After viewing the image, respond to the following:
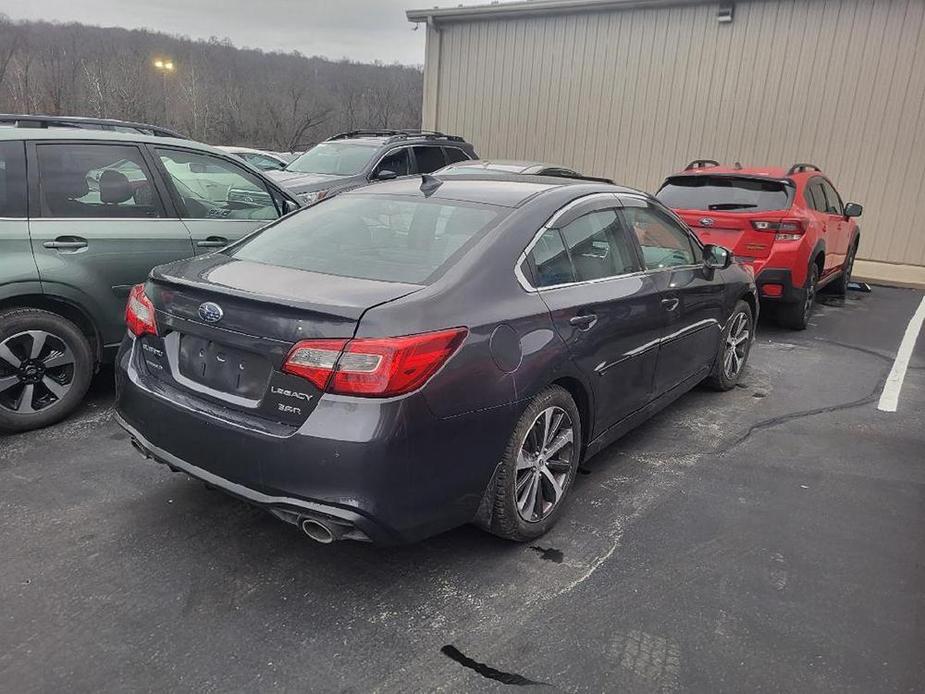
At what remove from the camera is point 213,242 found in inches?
192

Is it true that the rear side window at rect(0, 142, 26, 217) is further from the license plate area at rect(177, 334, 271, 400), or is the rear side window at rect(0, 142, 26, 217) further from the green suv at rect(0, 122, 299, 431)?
the license plate area at rect(177, 334, 271, 400)

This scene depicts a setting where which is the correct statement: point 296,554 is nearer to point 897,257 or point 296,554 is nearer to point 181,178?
point 181,178

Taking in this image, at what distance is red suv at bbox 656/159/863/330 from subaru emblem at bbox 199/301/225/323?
5.52m

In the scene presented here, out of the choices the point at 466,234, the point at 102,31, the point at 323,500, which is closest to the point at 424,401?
the point at 323,500

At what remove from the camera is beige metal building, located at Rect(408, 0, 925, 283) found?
11047 millimetres

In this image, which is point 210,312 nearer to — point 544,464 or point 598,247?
point 544,464

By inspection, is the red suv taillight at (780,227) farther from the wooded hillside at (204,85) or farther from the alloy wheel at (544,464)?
the wooded hillside at (204,85)

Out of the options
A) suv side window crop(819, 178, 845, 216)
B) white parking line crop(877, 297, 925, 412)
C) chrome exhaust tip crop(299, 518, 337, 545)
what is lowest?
white parking line crop(877, 297, 925, 412)

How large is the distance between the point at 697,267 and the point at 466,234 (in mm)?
2067

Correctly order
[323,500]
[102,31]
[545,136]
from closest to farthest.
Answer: [323,500] → [545,136] → [102,31]

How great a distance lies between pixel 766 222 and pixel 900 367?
176 cm

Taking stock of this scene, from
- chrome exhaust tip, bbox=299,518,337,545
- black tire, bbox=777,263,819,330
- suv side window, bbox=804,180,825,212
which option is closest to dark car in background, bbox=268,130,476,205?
suv side window, bbox=804,180,825,212

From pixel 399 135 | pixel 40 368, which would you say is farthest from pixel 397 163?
pixel 40 368

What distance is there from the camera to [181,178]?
16.1 feet
